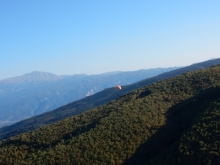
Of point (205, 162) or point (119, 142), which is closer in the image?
point (205, 162)

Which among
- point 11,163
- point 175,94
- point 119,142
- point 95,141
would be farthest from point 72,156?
point 175,94

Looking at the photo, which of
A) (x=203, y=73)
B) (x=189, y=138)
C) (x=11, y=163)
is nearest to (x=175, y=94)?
(x=203, y=73)

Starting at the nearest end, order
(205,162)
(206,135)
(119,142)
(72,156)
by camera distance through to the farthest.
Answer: (205,162) → (206,135) → (72,156) → (119,142)

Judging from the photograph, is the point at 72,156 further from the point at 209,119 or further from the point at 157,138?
the point at 209,119

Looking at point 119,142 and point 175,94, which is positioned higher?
point 175,94

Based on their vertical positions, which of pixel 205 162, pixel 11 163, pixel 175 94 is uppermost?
pixel 175 94

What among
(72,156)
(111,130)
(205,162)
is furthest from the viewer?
(111,130)
